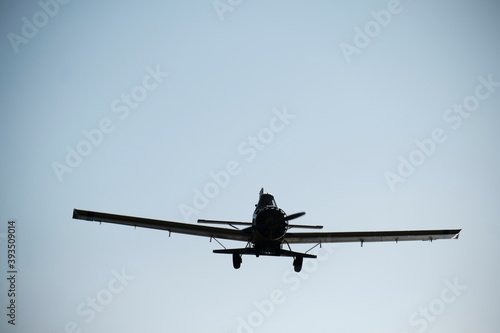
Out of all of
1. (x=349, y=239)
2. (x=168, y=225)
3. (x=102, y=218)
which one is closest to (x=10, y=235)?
(x=102, y=218)

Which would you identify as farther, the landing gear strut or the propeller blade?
the landing gear strut

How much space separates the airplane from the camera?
20688 mm

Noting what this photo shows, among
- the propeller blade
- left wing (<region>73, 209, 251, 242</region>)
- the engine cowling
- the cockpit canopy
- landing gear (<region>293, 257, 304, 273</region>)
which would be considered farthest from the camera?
landing gear (<region>293, 257, 304, 273</region>)

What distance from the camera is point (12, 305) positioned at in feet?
98.7

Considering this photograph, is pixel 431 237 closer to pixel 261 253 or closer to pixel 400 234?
pixel 400 234

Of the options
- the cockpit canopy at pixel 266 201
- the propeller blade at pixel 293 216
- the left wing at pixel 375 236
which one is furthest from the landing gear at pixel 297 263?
the propeller blade at pixel 293 216

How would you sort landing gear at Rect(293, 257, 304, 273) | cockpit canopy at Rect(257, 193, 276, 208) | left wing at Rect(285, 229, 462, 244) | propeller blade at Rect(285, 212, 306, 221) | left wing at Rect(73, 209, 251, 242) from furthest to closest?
left wing at Rect(285, 229, 462, 244)
landing gear at Rect(293, 257, 304, 273)
cockpit canopy at Rect(257, 193, 276, 208)
left wing at Rect(73, 209, 251, 242)
propeller blade at Rect(285, 212, 306, 221)

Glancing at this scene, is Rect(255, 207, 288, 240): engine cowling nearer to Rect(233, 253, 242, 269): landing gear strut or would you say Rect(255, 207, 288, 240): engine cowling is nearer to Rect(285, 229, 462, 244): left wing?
Rect(233, 253, 242, 269): landing gear strut

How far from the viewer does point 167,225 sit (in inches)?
880

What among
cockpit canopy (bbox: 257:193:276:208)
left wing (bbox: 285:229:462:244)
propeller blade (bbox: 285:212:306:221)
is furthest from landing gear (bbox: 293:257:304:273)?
propeller blade (bbox: 285:212:306:221)

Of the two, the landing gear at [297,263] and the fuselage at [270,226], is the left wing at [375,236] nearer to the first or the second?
the landing gear at [297,263]

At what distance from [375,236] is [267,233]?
305 inches

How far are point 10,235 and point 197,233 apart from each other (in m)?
14.2

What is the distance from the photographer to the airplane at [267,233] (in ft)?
67.9
